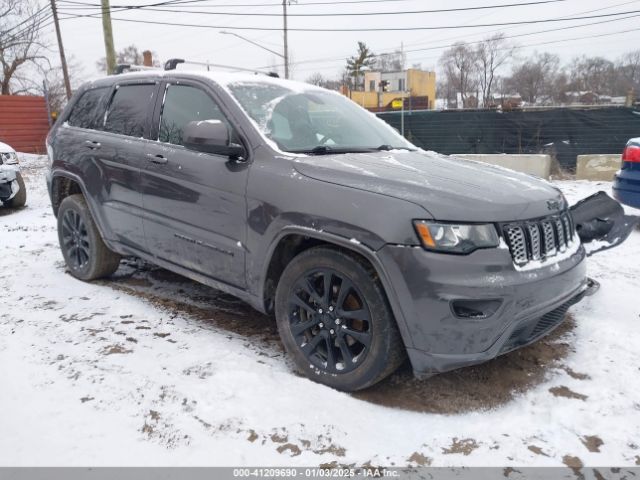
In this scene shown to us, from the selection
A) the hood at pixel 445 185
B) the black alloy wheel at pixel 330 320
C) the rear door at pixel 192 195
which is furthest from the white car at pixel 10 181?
the black alloy wheel at pixel 330 320

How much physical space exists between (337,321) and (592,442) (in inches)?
53.3

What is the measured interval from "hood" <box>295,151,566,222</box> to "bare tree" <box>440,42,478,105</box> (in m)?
77.1

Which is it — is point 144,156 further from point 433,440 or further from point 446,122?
point 446,122

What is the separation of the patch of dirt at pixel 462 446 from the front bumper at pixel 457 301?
342 millimetres

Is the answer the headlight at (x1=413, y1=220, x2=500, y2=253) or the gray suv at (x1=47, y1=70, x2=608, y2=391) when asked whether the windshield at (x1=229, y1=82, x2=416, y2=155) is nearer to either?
the gray suv at (x1=47, y1=70, x2=608, y2=391)

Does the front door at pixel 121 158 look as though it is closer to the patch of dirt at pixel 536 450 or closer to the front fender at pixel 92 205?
the front fender at pixel 92 205

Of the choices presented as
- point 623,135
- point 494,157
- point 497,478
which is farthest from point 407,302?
point 623,135

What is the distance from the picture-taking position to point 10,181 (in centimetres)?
811

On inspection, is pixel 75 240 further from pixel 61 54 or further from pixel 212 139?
pixel 61 54

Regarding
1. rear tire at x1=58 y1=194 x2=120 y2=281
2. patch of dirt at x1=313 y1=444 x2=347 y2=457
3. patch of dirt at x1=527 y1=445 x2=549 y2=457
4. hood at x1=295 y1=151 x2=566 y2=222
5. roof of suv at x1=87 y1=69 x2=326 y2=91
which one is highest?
roof of suv at x1=87 y1=69 x2=326 y2=91

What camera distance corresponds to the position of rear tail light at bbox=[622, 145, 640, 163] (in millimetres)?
5828

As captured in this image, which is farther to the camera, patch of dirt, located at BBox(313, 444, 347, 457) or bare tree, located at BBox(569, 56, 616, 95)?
bare tree, located at BBox(569, 56, 616, 95)

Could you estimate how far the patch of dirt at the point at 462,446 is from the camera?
2.35 meters

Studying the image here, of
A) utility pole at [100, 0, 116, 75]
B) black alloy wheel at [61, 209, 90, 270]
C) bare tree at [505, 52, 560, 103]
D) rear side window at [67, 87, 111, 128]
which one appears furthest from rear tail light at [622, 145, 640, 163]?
bare tree at [505, 52, 560, 103]
